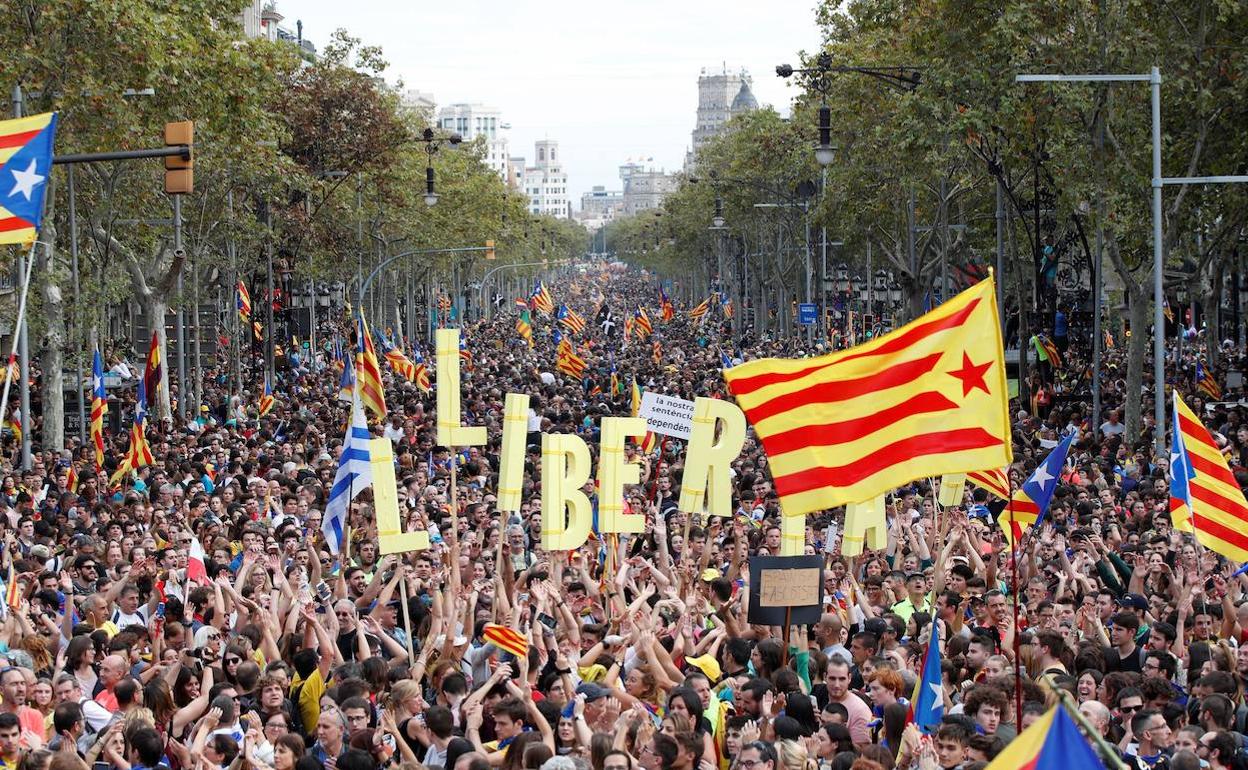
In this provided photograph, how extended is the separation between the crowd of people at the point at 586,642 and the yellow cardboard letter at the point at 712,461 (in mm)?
511

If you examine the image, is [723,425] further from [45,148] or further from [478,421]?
[478,421]

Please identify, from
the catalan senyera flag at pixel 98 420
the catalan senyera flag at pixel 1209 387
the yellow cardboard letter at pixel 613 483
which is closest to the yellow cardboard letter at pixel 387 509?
the yellow cardboard letter at pixel 613 483

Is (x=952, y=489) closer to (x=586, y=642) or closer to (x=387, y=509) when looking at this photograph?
(x=387, y=509)

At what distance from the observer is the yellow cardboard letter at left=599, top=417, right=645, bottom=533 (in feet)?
47.0

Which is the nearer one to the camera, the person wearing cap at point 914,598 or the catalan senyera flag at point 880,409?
the catalan senyera flag at point 880,409

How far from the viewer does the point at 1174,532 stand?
54.2 feet

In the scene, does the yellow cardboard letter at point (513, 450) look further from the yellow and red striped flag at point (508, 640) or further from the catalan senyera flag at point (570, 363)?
the catalan senyera flag at point (570, 363)

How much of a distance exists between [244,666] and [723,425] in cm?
556

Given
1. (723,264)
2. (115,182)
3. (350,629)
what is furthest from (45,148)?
(723,264)

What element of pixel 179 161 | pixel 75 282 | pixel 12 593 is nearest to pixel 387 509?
pixel 12 593

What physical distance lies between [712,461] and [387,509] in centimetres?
280

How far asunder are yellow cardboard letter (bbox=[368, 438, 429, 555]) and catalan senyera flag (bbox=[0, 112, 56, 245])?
3.26 m

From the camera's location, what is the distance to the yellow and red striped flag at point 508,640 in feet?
35.0

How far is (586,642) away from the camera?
11883 mm
